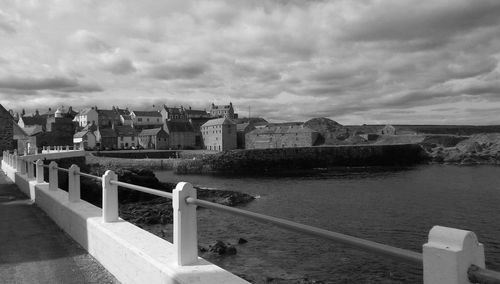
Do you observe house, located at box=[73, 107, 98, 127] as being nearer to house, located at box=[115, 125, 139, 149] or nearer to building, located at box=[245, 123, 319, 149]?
house, located at box=[115, 125, 139, 149]

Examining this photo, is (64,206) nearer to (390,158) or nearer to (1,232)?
(1,232)

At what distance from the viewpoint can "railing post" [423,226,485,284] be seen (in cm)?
184

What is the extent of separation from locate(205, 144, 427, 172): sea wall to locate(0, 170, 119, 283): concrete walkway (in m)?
58.9

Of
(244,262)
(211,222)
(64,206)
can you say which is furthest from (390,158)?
(64,206)

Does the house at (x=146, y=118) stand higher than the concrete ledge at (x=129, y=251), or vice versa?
the house at (x=146, y=118)

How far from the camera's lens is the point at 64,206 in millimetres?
8234

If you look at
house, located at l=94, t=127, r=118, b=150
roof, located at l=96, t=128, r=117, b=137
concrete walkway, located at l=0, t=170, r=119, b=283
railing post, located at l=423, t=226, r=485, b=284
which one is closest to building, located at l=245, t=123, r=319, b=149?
house, located at l=94, t=127, r=118, b=150

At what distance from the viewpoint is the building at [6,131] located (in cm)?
3172

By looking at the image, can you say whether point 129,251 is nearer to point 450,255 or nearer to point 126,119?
point 450,255

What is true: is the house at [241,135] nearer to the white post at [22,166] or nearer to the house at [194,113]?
the house at [194,113]

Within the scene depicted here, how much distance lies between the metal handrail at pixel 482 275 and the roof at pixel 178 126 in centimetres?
10805

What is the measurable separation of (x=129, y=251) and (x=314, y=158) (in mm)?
73659

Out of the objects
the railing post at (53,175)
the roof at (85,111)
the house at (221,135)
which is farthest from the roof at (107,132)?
the railing post at (53,175)

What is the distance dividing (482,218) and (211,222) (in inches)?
618
